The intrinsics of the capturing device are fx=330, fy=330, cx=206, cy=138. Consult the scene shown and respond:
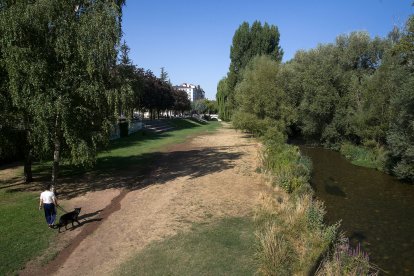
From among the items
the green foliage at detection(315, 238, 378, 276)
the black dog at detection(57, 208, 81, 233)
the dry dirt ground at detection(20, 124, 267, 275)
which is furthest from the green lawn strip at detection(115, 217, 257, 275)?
the black dog at detection(57, 208, 81, 233)

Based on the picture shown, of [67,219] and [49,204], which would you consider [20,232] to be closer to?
[49,204]

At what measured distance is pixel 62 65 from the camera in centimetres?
Answer: 1439

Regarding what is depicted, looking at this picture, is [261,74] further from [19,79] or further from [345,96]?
[19,79]

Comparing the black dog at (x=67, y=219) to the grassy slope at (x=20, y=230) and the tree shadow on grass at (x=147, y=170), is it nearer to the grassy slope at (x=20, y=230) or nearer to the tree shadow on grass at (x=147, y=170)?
the grassy slope at (x=20, y=230)

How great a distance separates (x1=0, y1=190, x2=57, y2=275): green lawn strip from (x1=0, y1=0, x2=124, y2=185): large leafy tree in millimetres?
2179

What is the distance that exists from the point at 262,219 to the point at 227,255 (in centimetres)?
339

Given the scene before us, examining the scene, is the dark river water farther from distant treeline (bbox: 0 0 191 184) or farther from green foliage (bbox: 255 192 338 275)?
distant treeline (bbox: 0 0 191 184)

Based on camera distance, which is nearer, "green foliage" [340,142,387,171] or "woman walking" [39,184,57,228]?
"woman walking" [39,184,57,228]

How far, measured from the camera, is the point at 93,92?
559 inches

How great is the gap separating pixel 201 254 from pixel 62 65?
10084 mm

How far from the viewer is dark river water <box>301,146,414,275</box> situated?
38.9ft

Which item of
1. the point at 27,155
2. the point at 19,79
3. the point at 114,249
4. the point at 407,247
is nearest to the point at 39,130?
the point at 19,79

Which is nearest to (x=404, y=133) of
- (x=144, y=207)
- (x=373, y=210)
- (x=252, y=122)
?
(x=373, y=210)

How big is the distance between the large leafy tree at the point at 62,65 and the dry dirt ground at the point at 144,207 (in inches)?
112
